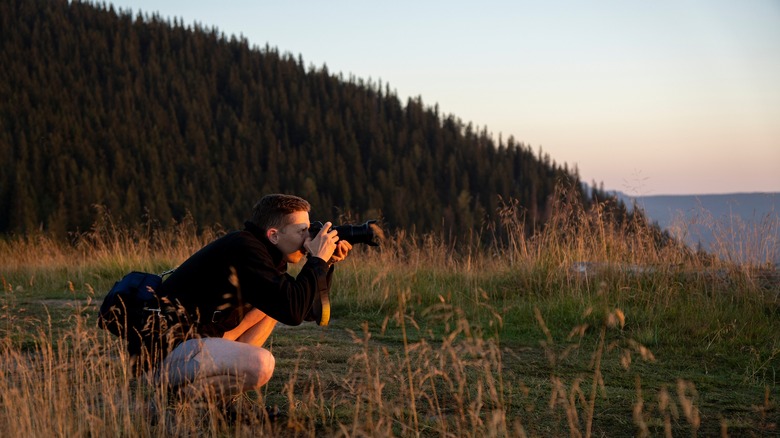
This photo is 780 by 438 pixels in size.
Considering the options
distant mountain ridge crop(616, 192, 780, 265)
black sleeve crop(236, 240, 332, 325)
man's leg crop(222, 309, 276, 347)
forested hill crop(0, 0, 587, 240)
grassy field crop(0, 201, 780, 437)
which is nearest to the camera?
black sleeve crop(236, 240, 332, 325)

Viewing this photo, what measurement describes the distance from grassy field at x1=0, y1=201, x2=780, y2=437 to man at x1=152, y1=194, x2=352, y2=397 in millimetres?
174

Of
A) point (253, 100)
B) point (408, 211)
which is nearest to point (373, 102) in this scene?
point (253, 100)

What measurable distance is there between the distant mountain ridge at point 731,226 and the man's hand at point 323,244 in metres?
4.69

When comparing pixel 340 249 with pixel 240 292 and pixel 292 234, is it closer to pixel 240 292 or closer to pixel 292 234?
pixel 292 234

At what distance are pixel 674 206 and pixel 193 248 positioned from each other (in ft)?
22.0

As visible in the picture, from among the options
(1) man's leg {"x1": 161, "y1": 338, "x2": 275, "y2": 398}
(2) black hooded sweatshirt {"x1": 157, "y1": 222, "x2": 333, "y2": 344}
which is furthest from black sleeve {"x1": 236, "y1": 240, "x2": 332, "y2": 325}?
(1) man's leg {"x1": 161, "y1": 338, "x2": 275, "y2": 398}

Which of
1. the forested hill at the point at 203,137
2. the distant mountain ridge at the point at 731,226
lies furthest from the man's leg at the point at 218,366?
the forested hill at the point at 203,137

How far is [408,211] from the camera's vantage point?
221ft

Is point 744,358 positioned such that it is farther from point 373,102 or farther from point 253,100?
point 373,102

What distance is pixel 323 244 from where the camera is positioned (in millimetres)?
3387

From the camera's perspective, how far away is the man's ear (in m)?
3.41

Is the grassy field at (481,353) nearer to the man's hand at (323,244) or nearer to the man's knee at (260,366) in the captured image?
the man's knee at (260,366)

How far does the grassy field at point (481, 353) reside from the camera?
11.2 feet

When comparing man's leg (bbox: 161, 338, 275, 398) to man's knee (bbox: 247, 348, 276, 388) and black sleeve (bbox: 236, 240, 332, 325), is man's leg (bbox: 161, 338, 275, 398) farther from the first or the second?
black sleeve (bbox: 236, 240, 332, 325)
